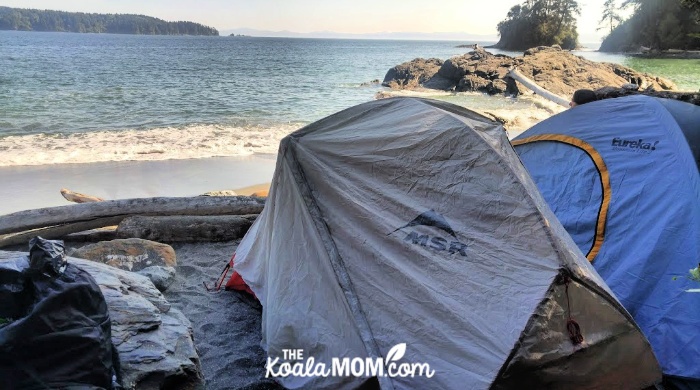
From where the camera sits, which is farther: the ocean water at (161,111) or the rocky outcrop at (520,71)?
the rocky outcrop at (520,71)

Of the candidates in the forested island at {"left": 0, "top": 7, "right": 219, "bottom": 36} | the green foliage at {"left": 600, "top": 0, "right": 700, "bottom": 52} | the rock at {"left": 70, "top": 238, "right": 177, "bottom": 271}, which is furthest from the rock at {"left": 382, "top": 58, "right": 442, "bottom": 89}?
the forested island at {"left": 0, "top": 7, "right": 219, "bottom": 36}

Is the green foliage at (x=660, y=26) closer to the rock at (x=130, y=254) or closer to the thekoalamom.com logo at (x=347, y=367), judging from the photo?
the rock at (x=130, y=254)

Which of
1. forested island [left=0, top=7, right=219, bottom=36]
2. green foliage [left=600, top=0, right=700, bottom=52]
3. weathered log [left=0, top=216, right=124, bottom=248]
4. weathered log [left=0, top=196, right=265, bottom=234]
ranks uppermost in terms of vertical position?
forested island [left=0, top=7, right=219, bottom=36]

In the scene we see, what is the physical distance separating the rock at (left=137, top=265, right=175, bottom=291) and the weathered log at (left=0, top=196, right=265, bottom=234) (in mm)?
1555

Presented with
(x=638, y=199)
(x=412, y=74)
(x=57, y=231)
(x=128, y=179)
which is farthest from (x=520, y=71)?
(x=57, y=231)

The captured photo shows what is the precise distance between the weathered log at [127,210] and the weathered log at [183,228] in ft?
0.71

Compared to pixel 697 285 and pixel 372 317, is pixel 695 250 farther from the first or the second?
pixel 372 317

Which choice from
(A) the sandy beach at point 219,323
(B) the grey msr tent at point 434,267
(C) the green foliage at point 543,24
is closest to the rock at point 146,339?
(A) the sandy beach at point 219,323

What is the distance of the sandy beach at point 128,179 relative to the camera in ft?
27.2

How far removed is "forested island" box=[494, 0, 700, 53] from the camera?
6088 centimetres

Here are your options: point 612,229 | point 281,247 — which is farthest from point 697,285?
point 281,247

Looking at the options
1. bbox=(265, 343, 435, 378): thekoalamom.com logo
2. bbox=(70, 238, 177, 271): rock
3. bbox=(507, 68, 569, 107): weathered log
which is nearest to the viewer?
bbox=(265, 343, 435, 378): thekoalamom.com logo

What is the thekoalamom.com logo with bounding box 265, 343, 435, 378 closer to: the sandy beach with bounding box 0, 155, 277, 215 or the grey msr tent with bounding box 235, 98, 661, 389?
the grey msr tent with bounding box 235, 98, 661, 389

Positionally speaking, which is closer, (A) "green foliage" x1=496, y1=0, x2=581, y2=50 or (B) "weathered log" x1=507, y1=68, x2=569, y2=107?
(B) "weathered log" x1=507, y1=68, x2=569, y2=107
